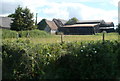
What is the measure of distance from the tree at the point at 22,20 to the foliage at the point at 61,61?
117 ft

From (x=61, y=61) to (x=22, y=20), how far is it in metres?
37.3

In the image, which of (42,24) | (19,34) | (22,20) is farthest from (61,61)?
(42,24)

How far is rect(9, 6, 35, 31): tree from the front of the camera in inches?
1619

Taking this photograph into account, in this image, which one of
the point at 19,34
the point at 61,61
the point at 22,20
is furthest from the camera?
the point at 22,20

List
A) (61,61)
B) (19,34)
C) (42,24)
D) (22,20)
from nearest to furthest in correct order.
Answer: (61,61)
(19,34)
(22,20)
(42,24)

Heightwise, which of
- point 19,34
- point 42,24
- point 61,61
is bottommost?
point 61,61

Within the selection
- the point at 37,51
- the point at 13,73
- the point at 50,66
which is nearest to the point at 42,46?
the point at 37,51

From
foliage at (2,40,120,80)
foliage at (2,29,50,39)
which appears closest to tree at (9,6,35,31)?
foliage at (2,29,50,39)

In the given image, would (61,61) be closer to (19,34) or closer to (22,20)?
(19,34)

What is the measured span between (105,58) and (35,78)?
2.14 meters

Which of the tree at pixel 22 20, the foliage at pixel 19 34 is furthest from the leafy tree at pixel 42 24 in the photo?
the foliage at pixel 19 34

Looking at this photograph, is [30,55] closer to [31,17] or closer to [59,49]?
[59,49]

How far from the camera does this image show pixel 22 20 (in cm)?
4203

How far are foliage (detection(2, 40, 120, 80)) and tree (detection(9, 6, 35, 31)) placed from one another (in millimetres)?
35534
